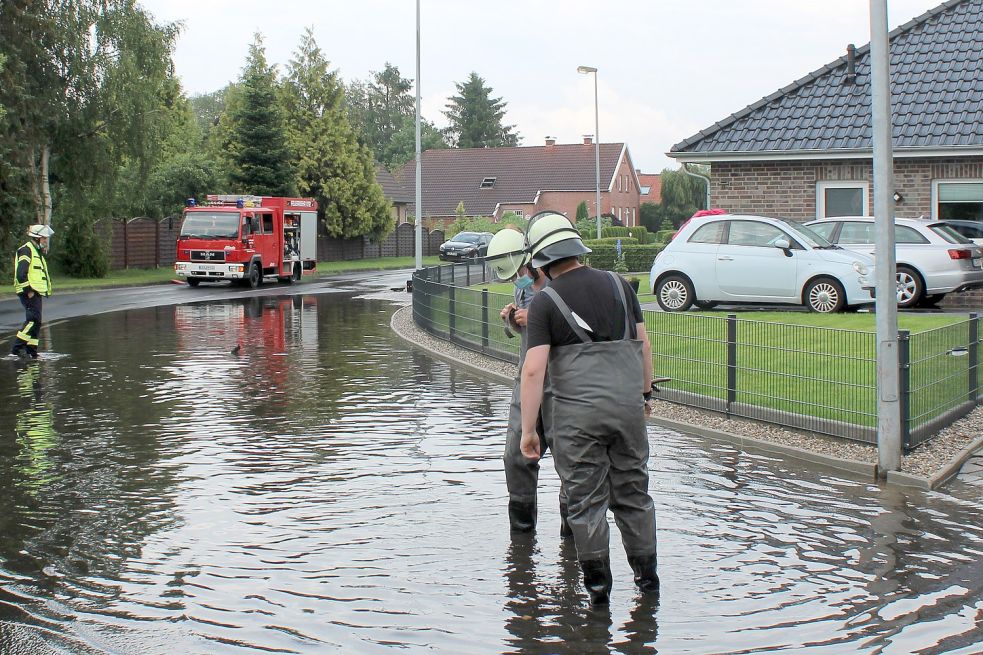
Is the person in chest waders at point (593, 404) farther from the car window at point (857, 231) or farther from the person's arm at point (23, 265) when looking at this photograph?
the car window at point (857, 231)

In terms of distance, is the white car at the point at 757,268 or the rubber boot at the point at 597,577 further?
the white car at the point at 757,268

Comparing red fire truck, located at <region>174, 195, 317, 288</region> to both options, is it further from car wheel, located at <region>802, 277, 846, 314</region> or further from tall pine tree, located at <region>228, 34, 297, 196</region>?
car wheel, located at <region>802, 277, 846, 314</region>

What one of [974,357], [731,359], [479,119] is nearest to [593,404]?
[731,359]

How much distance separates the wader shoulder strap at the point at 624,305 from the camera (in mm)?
5988

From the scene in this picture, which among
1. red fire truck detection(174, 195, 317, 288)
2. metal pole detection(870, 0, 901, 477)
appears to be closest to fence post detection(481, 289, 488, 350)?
metal pole detection(870, 0, 901, 477)

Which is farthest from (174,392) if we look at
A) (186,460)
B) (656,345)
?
(656,345)

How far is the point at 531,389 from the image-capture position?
5.94 metres

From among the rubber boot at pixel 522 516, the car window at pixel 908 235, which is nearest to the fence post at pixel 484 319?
the car window at pixel 908 235

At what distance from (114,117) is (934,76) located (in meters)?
26.7

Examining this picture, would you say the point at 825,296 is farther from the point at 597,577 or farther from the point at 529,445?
the point at 597,577

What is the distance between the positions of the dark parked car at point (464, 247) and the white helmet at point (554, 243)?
165ft

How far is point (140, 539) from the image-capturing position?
7129 mm

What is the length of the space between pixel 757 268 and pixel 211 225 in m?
22.4

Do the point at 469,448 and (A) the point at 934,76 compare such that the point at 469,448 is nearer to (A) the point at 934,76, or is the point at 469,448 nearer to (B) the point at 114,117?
(A) the point at 934,76
